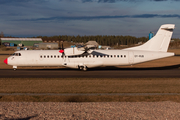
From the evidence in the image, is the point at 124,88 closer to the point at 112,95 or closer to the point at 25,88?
the point at 112,95

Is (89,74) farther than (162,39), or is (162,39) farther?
(162,39)

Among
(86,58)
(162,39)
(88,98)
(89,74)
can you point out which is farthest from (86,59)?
(88,98)

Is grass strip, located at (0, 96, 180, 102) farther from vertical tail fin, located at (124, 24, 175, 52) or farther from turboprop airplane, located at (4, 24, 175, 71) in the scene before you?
vertical tail fin, located at (124, 24, 175, 52)

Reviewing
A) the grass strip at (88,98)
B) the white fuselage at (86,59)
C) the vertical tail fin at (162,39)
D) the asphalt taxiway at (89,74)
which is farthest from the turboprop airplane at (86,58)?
the grass strip at (88,98)

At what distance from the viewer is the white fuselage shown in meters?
27.1

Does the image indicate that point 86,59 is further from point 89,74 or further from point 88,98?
point 88,98

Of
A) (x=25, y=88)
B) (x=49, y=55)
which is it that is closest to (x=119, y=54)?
(x=49, y=55)

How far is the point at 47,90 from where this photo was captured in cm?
1530

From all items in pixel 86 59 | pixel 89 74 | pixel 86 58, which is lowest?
pixel 89 74

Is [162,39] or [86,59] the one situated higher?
[162,39]

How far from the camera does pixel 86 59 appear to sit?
27250 millimetres

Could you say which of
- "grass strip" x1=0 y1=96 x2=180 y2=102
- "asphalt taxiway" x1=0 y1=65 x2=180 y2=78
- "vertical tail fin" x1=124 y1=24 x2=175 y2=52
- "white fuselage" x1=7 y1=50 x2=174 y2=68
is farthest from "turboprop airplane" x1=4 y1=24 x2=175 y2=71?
"grass strip" x1=0 y1=96 x2=180 y2=102

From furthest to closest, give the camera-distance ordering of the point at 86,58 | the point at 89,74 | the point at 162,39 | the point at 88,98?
the point at 162,39
the point at 86,58
the point at 89,74
the point at 88,98

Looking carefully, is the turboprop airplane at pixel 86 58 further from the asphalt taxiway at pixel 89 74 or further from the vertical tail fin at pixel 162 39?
the asphalt taxiway at pixel 89 74
